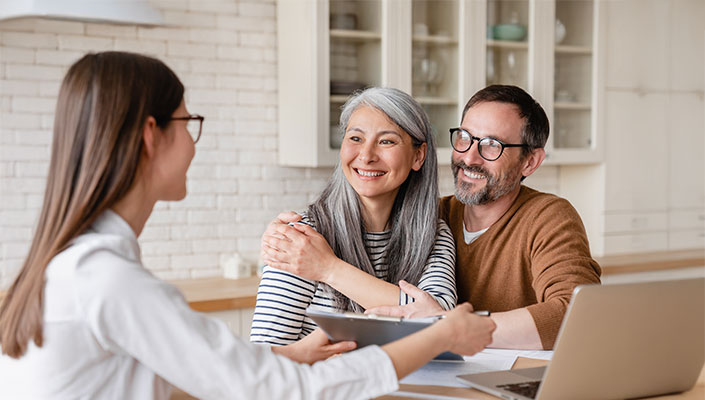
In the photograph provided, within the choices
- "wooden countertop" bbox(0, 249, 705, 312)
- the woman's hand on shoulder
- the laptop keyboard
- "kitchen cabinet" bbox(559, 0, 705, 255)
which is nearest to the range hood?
"wooden countertop" bbox(0, 249, 705, 312)

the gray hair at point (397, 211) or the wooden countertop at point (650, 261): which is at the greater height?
the gray hair at point (397, 211)

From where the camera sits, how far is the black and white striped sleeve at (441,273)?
204 cm

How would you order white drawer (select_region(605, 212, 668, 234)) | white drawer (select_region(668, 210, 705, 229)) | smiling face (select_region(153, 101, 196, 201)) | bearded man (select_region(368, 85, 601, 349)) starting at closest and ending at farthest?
smiling face (select_region(153, 101, 196, 201)) < bearded man (select_region(368, 85, 601, 349)) < white drawer (select_region(605, 212, 668, 234)) < white drawer (select_region(668, 210, 705, 229))

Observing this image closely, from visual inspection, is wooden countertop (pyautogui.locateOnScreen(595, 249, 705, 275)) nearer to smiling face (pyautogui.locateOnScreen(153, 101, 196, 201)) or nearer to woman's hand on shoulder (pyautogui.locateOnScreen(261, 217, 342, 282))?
woman's hand on shoulder (pyautogui.locateOnScreen(261, 217, 342, 282))

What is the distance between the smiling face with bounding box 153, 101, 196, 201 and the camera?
1.27 m

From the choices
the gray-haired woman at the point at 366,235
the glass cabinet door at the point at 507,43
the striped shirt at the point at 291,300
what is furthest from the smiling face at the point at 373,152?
the glass cabinet door at the point at 507,43

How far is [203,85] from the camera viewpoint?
3715mm

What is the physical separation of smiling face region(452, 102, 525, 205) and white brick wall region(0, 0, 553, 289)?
1.75 meters

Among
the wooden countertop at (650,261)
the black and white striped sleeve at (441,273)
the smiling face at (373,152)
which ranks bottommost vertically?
the wooden countertop at (650,261)

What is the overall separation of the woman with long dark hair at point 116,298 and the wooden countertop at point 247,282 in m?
1.83

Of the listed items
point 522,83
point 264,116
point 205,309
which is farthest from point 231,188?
point 522,83

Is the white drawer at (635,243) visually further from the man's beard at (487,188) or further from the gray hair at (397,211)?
the gray hair at (397,211)

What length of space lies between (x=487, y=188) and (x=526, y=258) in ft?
0.78

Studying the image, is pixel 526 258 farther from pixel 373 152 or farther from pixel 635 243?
pixel 635 243
